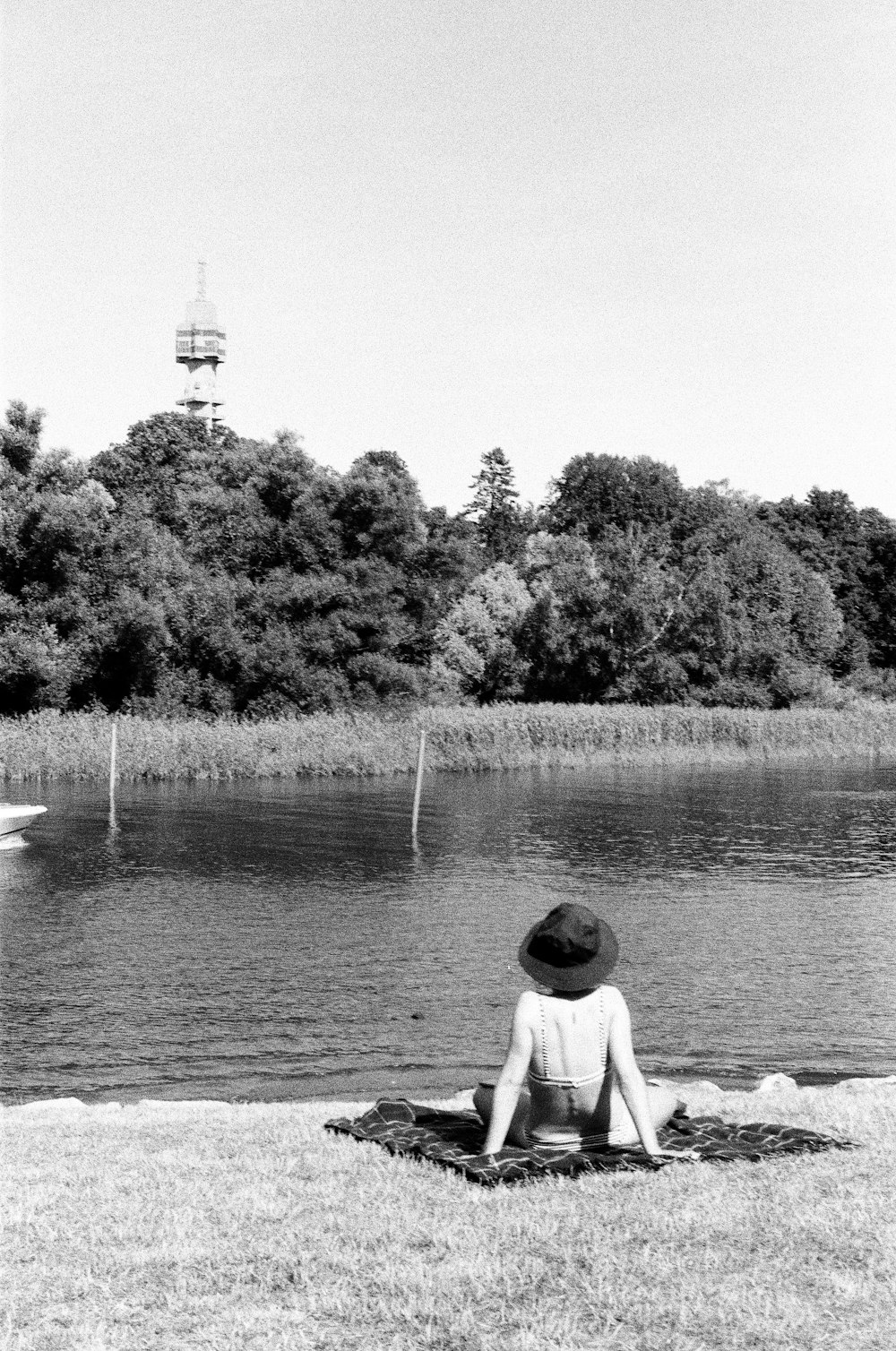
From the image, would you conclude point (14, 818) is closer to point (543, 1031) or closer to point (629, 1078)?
point (543, 1031)

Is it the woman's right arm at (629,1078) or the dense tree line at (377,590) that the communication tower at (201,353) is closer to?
the dense tree line at (377,590)

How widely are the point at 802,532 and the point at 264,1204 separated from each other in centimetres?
8445

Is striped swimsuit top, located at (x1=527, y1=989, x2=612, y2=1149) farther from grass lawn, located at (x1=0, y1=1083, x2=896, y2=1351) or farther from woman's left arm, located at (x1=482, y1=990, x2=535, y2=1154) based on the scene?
grass lawn, located at (x1=0, y1=1083, x2=896, y2=1351)

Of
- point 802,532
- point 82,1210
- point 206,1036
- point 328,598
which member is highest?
point 802,532

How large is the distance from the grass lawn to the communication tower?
154957 mm

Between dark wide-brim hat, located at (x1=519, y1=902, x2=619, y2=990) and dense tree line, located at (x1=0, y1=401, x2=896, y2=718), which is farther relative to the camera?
dense tree line, located at (x1=0, y1=401, x2=896, y2=718)

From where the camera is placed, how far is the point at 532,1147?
7312 mm

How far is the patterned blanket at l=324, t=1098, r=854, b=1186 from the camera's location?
7.03 metres

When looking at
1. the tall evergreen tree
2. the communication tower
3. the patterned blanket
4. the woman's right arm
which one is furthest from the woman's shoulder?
the communication tower

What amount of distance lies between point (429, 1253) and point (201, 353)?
524 feet

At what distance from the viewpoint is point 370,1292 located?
527cm

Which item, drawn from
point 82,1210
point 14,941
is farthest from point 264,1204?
point 14,941

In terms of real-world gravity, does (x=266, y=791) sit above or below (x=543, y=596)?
below

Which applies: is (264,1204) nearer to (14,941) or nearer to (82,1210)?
(82,1210)
